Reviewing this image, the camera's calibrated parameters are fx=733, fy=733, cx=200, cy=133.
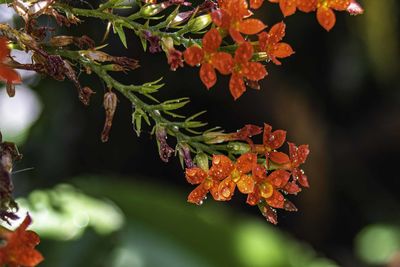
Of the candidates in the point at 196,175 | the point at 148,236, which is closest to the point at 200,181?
the point at 196,175

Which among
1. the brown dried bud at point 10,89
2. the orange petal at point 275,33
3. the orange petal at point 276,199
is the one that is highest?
the orange petal at point 275,33

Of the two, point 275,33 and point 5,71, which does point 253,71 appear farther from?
point 5,71

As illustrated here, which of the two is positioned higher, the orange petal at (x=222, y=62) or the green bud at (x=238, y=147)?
the orange petal at (x=222, y=62)

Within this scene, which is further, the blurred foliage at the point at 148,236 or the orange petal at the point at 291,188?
the blurred foliage at the point at 148,236

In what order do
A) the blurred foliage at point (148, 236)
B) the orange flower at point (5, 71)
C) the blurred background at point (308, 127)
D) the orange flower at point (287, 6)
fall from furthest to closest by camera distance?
the blurred background at point (308, 127) < the blurred foliage at point (148, 236) < the orange flower at point (287, 6) < the orange flower at point (5, 71)

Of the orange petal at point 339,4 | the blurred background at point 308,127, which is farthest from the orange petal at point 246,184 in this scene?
the blurred background at point 308,127

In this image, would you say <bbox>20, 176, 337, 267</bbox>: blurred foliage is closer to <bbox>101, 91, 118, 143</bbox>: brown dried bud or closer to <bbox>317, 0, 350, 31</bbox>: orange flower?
<bbox>101, 91, 118, 143</bbox>: brown dried bud

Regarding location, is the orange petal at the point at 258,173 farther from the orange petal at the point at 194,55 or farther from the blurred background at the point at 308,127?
the blurred background at the point at 308,127
